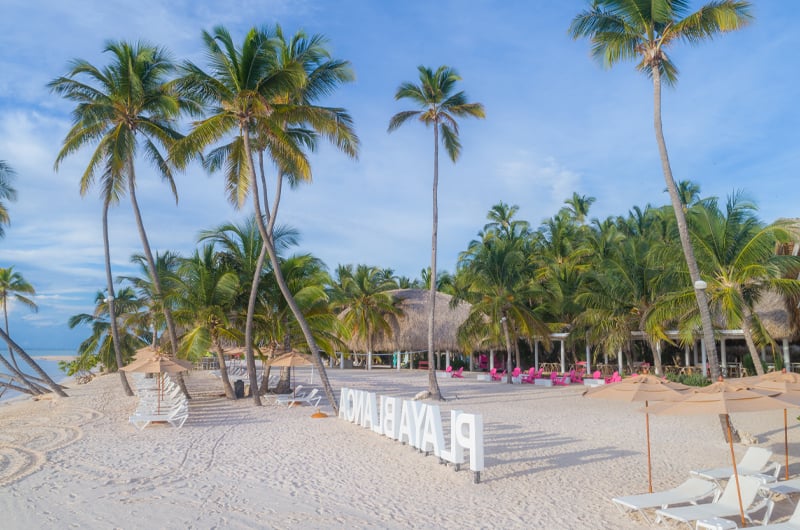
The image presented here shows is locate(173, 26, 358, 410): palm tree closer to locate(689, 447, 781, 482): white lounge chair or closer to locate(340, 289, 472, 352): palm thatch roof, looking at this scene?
locate(689, 447, 781, 482): white lounge chair

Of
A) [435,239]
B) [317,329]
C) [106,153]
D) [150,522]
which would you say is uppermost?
[106,153]

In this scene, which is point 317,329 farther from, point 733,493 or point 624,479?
point 733,493

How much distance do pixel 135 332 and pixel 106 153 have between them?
2228cm

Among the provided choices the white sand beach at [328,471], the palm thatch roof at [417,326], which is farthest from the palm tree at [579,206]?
the white sand beach at [328,471]

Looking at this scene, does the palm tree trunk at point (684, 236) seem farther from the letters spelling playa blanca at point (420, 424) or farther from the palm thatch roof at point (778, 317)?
the palm thatch roof at point (778, 317)

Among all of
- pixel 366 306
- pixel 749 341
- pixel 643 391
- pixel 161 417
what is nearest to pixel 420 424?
pixel 643 391

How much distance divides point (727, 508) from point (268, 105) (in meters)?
11.4

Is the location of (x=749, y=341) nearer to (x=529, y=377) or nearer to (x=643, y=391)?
(x=643, y=391)

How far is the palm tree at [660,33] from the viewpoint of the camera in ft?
32.9

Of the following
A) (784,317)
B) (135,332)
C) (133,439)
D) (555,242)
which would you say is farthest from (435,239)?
(135,332)

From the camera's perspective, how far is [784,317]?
805 inches

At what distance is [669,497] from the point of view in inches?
230

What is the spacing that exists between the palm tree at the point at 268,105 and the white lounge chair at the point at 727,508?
9073 millimetres

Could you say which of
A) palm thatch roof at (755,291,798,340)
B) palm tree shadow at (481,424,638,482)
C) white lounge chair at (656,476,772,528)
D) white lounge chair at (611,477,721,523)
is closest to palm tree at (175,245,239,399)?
palm tree shadow at (481,424,638,482)
